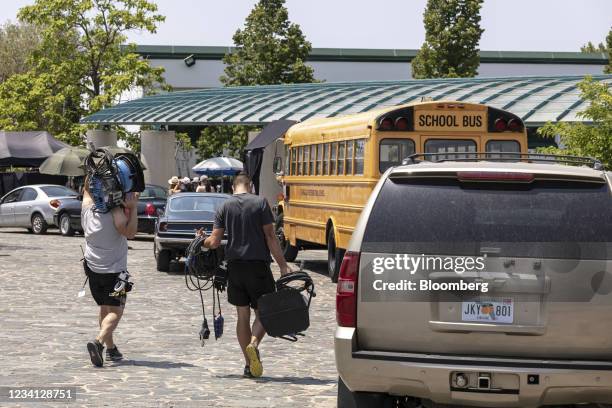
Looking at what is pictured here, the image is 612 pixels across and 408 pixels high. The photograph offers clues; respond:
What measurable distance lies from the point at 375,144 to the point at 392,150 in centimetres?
29

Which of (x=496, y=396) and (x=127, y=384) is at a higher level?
(x=496, y=396)

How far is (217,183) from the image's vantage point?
6675 centimetres

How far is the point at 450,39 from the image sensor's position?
71.1 m

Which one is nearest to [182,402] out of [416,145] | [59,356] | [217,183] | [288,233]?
[59,356]

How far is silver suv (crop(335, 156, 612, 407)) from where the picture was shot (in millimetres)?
6992

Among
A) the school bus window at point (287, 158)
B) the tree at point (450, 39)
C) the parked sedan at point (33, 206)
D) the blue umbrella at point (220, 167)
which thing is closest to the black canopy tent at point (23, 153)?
the blue umbrella at point (220, 167)

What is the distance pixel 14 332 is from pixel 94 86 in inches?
1912

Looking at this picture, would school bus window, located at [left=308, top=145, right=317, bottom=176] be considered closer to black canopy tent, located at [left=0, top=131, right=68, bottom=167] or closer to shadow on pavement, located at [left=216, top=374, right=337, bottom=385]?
shadow on pavement, located at [left=216, top=374, right=337, bottom=385]

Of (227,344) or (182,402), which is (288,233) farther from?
(182,402)

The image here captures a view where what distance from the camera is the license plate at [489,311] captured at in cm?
709

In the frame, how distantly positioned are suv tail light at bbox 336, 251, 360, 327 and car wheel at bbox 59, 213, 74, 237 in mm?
30210

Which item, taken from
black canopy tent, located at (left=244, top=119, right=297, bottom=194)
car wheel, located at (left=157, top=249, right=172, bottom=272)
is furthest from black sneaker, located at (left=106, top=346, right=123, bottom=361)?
black canopy tent, located at (left=244, top=119, right=297, bottom=194)

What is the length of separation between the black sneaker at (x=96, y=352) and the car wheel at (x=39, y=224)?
27605mm

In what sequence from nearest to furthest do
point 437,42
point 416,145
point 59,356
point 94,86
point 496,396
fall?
1. point 496,396
2. point 59,356
3. point 416,145
4. point 94,86
5. point 437,42
